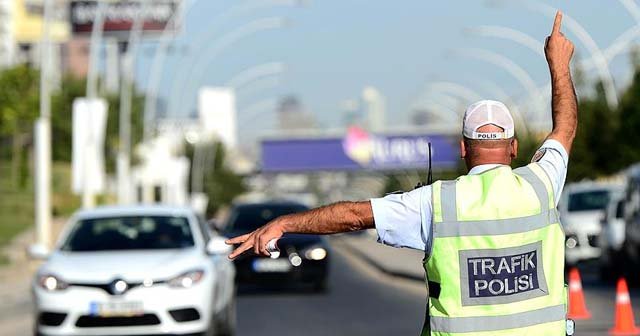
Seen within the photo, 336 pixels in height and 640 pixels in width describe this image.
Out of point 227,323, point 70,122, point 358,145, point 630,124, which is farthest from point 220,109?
point 227,323

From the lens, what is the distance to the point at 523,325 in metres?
5.05

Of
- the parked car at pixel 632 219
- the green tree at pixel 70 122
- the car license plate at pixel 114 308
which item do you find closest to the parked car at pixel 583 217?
the parked car at pixel 632 219

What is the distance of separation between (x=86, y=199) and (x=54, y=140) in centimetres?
4439

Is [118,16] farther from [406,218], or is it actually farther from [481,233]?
[481,233]

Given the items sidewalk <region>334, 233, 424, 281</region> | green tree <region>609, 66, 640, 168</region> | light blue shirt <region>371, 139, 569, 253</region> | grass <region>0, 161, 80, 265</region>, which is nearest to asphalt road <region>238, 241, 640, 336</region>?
sidewalk <region>334, 233, 424, 281</region>

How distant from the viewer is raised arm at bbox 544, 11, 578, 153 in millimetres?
5621

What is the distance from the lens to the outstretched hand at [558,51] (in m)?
5.75

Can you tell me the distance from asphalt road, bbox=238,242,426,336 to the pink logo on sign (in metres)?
63.4

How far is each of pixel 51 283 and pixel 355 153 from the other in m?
82.3

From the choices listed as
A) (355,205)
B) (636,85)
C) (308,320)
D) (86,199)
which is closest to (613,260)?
(308,320)

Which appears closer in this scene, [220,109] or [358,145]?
[358,145]

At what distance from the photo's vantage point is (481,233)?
505 centimetres

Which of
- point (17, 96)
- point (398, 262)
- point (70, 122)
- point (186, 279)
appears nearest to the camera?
point (186, 279)

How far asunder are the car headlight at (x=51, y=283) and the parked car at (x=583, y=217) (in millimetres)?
17027
